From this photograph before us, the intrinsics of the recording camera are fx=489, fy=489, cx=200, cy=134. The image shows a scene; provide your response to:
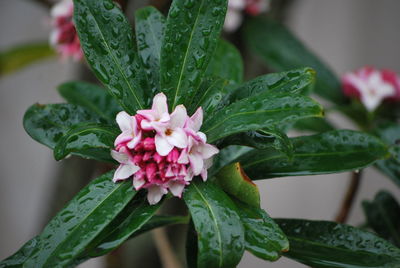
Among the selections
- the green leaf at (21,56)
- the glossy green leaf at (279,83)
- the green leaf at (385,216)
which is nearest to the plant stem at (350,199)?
the green leaf at (385,216)

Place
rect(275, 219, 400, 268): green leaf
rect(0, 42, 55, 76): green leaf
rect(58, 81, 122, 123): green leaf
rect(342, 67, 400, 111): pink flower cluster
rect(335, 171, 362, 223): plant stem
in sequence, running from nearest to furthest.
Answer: rect(275, 219, 400, 268): green leaf
rect(58, 81, 122, 123): green leaf
rect(335, 171, 362, 223): plant stem
rect(342, 67, 400, 111): pink flower cluster
rect(0, 42, 55, 76): green leaf

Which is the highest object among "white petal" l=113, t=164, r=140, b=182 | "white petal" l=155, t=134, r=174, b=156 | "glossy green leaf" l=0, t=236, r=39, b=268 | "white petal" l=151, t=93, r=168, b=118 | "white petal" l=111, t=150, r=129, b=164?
"white petal" l=151, t=93, r=168, b=118

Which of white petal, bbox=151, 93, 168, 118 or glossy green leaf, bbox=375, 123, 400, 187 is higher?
white petal, bbox=151, 93, 168, 118

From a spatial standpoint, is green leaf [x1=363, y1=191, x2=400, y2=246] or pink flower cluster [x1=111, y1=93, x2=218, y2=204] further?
green leaf [x1=363, y1=191, x2=400, y2=246]

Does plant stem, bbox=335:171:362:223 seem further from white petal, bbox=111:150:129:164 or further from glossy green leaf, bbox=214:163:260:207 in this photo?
white petal, bbox=111:150:129:164

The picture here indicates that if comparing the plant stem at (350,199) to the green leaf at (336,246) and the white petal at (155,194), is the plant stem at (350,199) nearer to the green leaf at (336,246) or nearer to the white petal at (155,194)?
the green leaf at (336,246)

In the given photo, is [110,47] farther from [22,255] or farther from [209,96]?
[22,255]

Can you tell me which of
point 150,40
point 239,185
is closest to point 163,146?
point 239,185

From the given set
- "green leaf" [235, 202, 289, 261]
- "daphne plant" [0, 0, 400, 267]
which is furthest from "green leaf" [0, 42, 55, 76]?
"green leaf" [235, 202, 289, 261]
